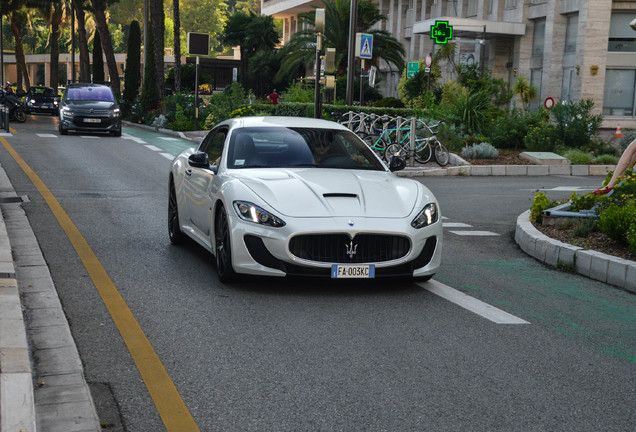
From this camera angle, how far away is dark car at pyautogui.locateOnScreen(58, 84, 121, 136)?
29.2m

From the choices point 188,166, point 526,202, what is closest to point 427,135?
point 526,202

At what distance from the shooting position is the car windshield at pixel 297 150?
28.4 ft

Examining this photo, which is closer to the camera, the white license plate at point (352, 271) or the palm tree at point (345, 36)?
the white license plate at point (352, 271)

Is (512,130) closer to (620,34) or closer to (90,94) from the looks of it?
(90,94)

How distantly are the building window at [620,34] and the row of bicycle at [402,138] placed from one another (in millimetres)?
20938

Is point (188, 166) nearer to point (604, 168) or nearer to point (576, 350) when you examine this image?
point (576, 350)

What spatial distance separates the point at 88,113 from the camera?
29391mm

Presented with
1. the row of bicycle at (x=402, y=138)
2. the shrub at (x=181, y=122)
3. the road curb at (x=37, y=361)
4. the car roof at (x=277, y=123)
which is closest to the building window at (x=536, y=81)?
the shrub at (x=181, y=122)

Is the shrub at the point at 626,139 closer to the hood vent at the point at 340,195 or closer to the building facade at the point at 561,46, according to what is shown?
the building facade at the point at 561,46

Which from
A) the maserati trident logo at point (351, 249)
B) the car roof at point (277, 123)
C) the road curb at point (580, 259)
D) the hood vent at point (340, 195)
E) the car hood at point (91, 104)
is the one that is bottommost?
the car hood at point (91, 104)

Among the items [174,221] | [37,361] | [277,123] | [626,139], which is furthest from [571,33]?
[37,361]

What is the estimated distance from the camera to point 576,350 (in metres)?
6.11

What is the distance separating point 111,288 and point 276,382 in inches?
113

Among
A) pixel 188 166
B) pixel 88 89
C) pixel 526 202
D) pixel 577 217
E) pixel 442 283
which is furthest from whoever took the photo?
pixel 88 89
